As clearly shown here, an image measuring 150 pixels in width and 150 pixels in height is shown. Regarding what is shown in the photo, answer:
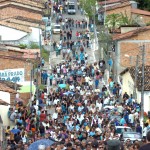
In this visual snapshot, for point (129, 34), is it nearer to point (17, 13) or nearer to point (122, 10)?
point (122, 10)

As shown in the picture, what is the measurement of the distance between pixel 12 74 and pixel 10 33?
16.7m

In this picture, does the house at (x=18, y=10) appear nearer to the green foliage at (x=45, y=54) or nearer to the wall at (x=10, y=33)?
the wall at (x=10, y=33)

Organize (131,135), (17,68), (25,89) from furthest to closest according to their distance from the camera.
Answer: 1. (17,68)
2. (25,89)
3. (131,135)

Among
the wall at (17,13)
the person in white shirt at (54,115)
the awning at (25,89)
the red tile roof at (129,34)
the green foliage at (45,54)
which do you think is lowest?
the person in white shirt at (54,115)

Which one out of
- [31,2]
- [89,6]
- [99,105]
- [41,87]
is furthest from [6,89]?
[89,6]

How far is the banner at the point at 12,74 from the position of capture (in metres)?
45.8

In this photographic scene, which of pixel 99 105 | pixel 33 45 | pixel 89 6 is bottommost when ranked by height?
pixel 99 105

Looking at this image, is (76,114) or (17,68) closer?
(76,114)

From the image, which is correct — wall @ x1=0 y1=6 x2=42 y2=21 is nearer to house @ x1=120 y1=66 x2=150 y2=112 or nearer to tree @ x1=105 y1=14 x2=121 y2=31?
tree @ x1=105 y1=14 x2=121 y2=31

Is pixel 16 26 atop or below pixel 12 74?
atop

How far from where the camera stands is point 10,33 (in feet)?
207

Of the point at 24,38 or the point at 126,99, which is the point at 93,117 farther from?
the point at 24,38

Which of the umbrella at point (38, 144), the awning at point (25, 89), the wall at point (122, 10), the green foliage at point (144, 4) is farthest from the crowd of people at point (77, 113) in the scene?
the green foliage at point (144, 4)

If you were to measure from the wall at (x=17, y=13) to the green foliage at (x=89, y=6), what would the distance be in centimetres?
619
